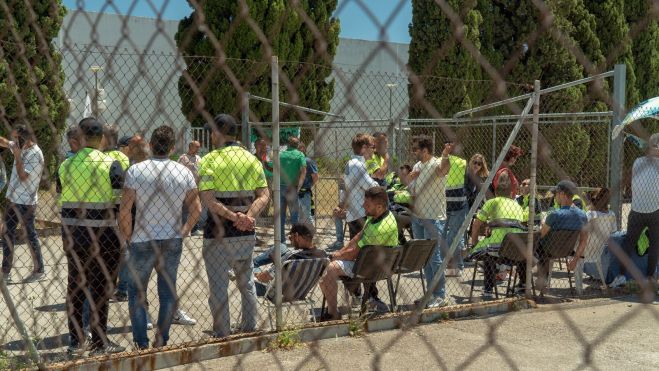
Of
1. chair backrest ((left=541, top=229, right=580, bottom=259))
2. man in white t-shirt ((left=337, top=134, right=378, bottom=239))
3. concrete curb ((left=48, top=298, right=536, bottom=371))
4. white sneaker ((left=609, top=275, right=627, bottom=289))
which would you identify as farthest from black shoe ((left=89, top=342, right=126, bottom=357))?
white sneaker ((left=609, top=275, right=627, bottom=289))

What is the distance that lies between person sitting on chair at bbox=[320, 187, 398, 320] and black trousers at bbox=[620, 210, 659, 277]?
226 cm

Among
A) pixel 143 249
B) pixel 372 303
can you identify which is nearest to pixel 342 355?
pixel 372 303

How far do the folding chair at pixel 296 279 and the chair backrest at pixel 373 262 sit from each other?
0.91ft

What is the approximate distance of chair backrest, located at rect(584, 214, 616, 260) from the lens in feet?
18.5

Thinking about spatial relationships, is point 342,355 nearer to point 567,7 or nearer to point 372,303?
point 372,303

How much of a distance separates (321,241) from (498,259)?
4.33 m

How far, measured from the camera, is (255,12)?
299 centimetres

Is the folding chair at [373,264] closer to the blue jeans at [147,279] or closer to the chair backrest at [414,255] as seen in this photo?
the chair backrest at [414,255]

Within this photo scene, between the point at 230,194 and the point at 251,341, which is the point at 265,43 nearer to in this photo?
the point at 230,194

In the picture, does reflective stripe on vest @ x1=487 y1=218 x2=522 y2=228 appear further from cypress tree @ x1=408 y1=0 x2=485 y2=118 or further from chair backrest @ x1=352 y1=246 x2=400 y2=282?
cypress tree @ x1=408 y1=0 x2=485 y2=118

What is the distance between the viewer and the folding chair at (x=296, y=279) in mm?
5367

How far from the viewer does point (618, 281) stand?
7.06 m

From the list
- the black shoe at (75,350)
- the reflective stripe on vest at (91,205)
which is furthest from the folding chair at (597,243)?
the black shoe at (75,350)

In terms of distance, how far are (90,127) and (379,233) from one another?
2143 mm
